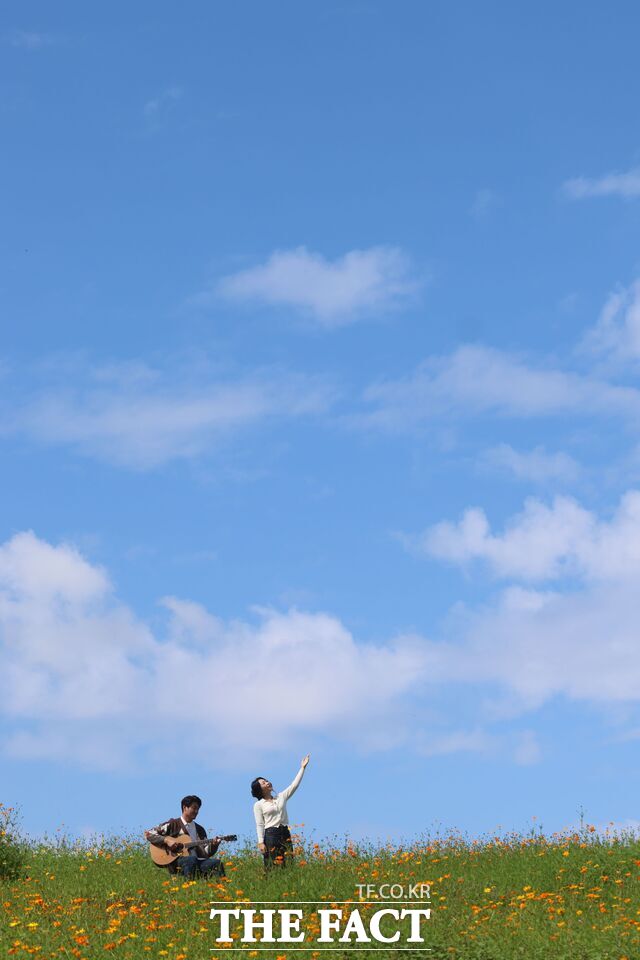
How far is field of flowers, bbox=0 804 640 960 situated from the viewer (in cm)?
1261

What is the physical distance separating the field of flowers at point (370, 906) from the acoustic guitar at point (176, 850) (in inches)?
10.4

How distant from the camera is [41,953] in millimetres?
12883

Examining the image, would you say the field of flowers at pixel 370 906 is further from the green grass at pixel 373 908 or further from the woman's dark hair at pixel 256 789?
the woman's dark hair at pixel 256 789

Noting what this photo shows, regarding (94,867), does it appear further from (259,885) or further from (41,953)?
(41,953)

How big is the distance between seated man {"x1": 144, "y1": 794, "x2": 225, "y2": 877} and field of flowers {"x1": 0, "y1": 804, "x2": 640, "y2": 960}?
0.41 metres

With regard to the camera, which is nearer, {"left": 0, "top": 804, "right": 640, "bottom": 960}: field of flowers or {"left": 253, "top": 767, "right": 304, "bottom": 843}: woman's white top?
{"left": 0, "top": 804, "right": 640, "bottom": 960}: field of flowers

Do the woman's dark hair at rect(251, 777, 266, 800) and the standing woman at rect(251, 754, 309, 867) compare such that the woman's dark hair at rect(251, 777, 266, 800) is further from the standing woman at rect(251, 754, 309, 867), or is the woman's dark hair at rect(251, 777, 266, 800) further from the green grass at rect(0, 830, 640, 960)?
the green grass at rect(0, 830, 640, 960)

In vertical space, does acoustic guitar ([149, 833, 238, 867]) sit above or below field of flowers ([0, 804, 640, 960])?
above

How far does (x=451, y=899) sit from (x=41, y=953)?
531cm

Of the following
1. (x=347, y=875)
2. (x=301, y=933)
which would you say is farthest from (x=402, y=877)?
(x=301, y=933)

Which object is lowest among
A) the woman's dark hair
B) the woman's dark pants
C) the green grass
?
the green grass

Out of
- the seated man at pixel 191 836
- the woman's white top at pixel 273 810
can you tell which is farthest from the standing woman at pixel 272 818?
the seated man at pixel 191 836

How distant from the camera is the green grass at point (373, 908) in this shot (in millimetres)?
12633

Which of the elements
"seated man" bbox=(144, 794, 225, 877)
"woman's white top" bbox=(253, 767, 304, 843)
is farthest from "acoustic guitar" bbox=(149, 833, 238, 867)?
"woman's white top" bbox=(253, 767, 304, 843)
